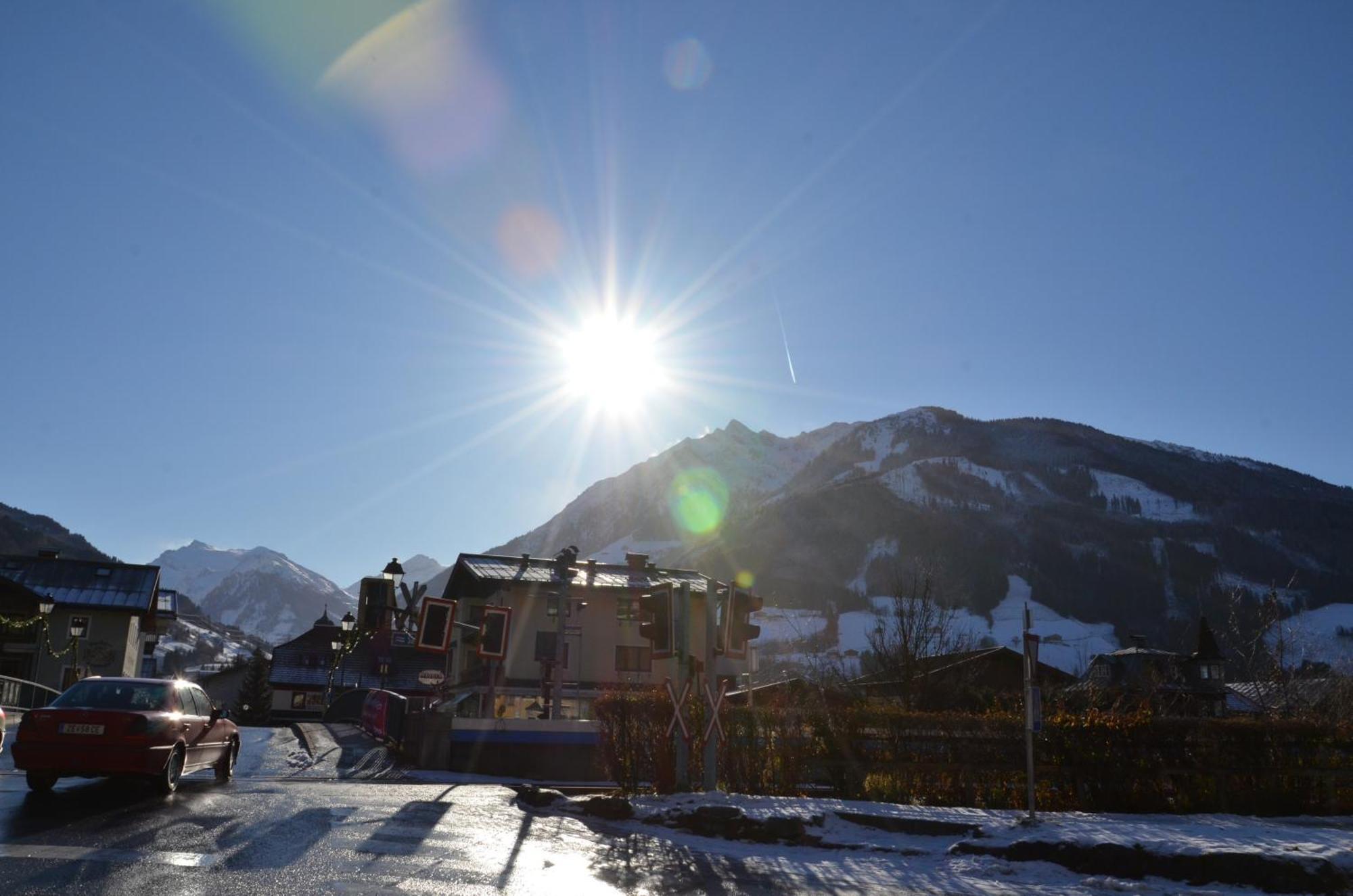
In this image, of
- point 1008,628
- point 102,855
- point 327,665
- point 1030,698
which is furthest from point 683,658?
point 1008,628

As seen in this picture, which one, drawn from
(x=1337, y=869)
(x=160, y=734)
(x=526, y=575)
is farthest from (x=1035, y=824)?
(x=526, y=575)

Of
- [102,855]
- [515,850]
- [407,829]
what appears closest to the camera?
[102,855]

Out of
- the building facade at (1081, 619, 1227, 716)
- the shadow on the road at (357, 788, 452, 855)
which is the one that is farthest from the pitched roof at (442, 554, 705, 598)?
the shadow on the road at (357, 788, 452, 855)

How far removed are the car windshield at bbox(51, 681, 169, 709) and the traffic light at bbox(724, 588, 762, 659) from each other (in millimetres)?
7854

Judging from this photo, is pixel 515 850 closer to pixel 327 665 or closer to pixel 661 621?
pixel 661 621

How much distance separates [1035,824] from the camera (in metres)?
11.1

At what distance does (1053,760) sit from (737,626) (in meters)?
5.09

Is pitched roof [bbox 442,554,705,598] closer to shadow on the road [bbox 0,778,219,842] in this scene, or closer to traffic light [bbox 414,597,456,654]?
traffic light [bbox 414,597,456,654]

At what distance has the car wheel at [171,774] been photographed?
12.4m

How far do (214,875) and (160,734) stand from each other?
5.30m

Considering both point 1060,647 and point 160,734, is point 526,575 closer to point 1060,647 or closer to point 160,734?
point 160,734

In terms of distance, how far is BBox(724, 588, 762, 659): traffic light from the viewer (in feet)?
50.7

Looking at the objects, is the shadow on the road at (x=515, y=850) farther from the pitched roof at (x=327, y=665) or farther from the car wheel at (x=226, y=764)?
the pitched roof at (x=327, y=665)

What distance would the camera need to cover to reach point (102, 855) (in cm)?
828
